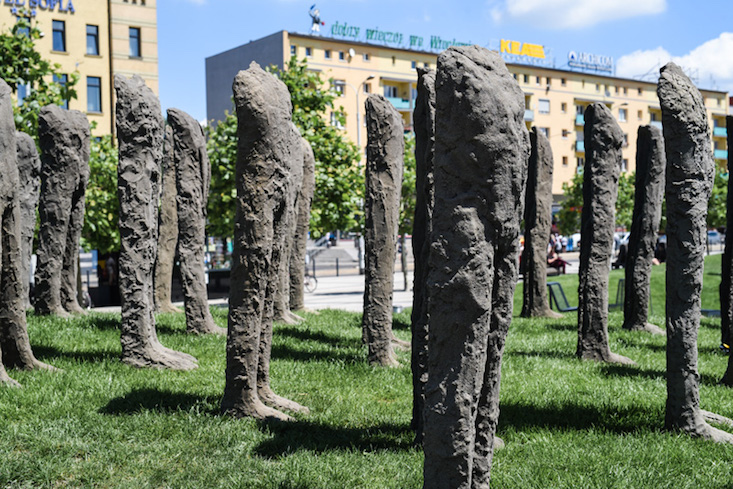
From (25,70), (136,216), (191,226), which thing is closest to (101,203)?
(25,70)

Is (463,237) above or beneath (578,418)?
above

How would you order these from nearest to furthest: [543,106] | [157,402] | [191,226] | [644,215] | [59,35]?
[157,402]
[191,226]
[644,215]
[59,35]
[543,106]

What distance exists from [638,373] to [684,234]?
3.29 meters

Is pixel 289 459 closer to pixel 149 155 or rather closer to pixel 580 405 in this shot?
Answer: pixel 580 405

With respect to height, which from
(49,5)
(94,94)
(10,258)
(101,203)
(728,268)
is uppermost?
(49,5)

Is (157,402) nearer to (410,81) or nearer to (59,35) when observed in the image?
(59,35)

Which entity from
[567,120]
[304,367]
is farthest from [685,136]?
[567,120]

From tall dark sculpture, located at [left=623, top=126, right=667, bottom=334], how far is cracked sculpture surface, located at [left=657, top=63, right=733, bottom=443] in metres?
5.12

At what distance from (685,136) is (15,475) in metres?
5.82

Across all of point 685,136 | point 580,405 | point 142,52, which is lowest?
point 580,405

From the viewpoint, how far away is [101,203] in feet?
57.6

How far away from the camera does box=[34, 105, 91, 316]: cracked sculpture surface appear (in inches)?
420

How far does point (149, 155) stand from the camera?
8.20 meters

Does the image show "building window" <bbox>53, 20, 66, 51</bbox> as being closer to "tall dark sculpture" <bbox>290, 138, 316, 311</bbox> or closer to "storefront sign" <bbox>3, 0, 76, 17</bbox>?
"storefront sign" <bbox>3, 0, 76, 17</bbox>
